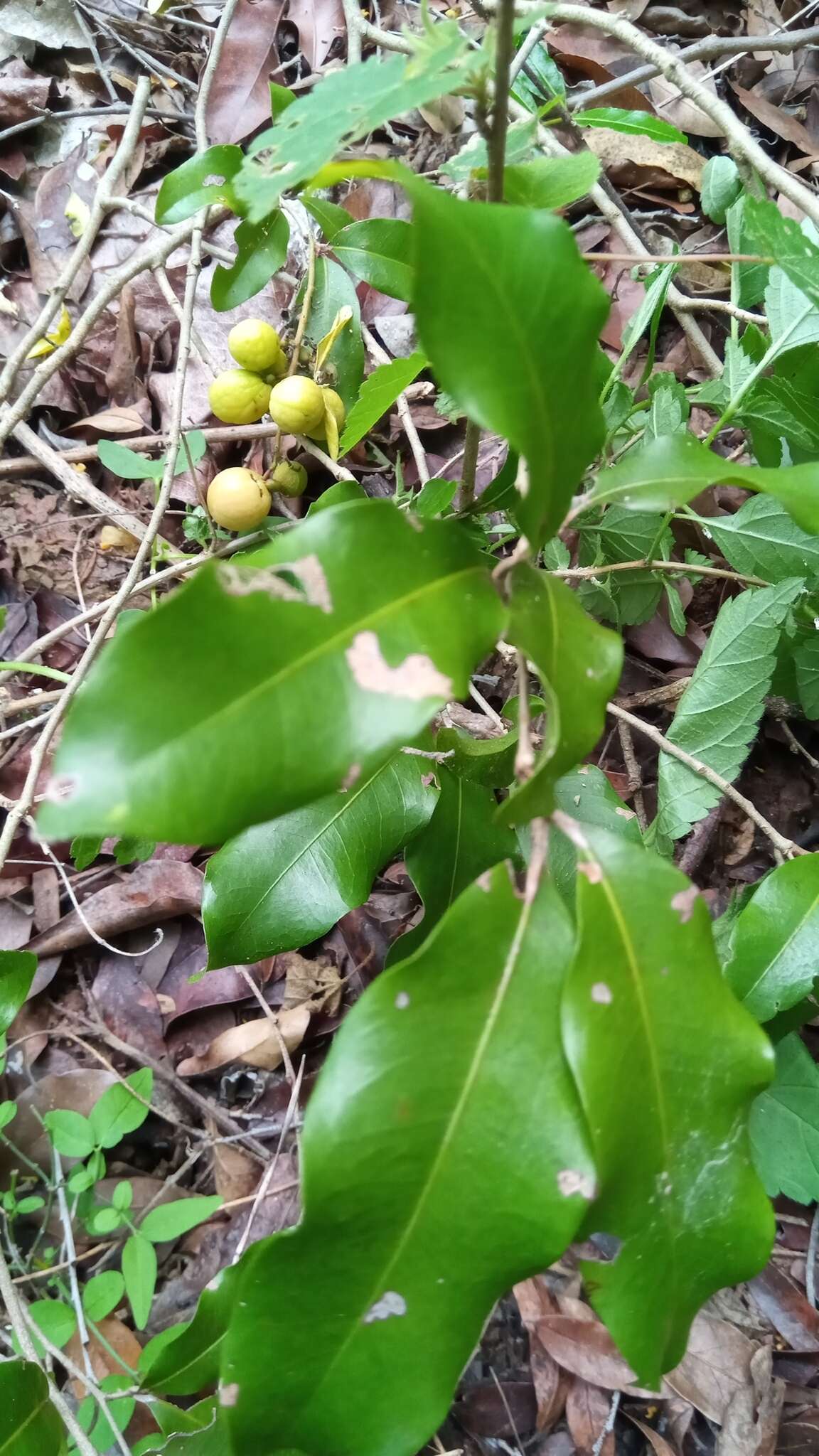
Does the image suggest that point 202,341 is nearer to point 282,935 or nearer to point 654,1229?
point 282,935

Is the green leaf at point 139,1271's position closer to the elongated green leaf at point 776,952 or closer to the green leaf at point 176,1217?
the green leaf at point 176,1217

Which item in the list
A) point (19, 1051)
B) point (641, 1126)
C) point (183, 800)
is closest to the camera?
point (183, 800)

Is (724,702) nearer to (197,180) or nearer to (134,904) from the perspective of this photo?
(197,180)

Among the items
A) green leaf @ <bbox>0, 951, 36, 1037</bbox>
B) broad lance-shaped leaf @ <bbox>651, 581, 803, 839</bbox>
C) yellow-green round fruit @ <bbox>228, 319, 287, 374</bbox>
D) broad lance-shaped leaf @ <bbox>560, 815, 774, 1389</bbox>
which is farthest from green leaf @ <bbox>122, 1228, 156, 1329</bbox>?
yellow-green round fruit @ <bbox>228, 319, 287, 374</bbox>

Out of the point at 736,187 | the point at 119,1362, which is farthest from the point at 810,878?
the point at 119,1362

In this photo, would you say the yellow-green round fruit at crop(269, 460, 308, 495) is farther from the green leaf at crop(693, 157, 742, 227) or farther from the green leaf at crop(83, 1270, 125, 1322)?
the green leaf at crop(83, 1270, 125, 1322)

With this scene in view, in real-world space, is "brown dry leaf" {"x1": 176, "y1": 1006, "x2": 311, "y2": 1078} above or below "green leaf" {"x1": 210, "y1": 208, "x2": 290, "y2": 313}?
below
